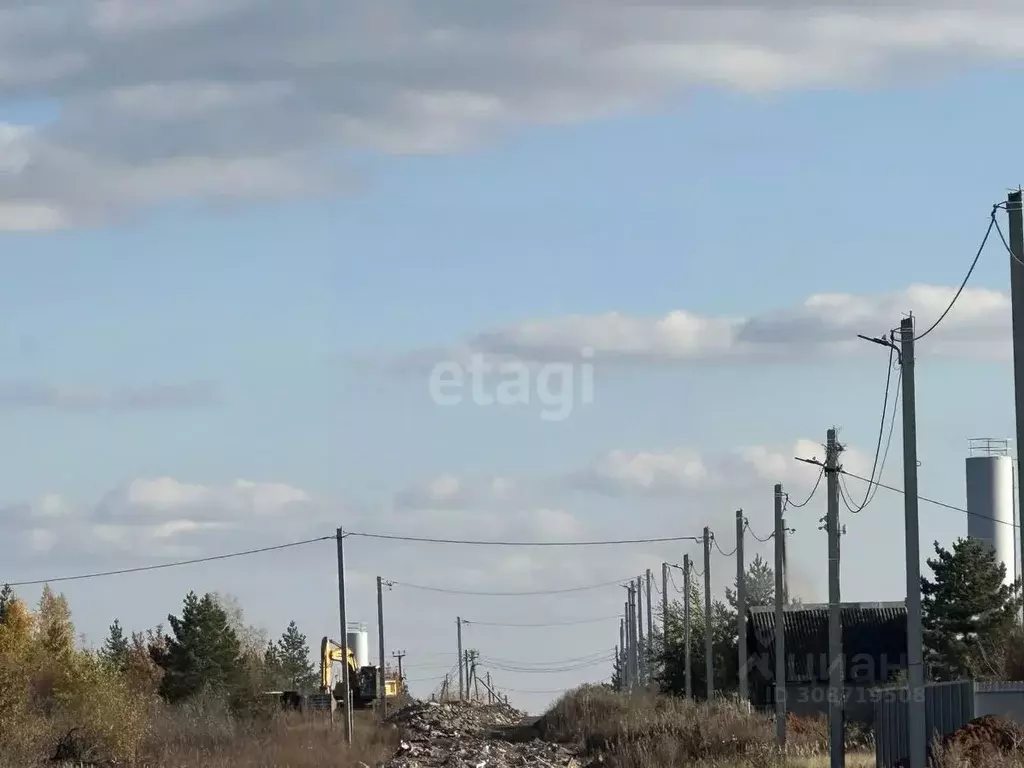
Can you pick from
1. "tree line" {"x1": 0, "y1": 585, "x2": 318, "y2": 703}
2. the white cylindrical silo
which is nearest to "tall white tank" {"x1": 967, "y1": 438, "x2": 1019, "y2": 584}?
the white cylindrical silo

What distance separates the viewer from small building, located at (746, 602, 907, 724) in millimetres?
70875

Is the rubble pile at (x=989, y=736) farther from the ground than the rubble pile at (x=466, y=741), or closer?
farther from the ground

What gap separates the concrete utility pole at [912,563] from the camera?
93.7ft

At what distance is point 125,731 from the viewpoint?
157ft

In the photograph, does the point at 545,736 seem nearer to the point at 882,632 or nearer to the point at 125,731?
the point at 882,632

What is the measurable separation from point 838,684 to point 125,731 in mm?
20445

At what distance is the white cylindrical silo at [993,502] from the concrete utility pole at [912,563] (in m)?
51.9

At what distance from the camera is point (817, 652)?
72750mm

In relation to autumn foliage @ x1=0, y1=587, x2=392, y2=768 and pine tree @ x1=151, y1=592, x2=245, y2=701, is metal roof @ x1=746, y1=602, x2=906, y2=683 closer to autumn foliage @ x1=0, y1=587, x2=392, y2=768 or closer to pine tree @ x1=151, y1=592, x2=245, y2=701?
autumn foliage @ x1=0, y1=587, x2=392, y2=768

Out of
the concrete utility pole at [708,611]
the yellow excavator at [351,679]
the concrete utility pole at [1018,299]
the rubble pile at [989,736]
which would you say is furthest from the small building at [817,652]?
the concrete utility pole at [1018,299]

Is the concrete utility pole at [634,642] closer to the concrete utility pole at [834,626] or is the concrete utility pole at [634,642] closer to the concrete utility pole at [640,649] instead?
the concrete utility pole at [640,649]

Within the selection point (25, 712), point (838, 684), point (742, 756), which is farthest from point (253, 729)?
point (838, 684)

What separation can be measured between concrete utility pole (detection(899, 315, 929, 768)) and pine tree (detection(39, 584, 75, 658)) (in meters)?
77.2

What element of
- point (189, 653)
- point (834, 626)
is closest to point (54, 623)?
point (189, 653)
